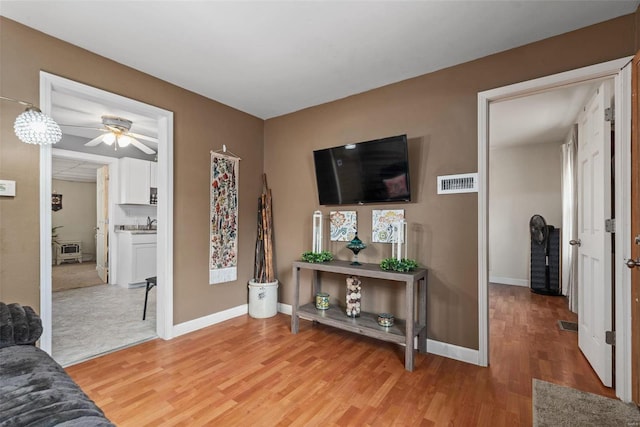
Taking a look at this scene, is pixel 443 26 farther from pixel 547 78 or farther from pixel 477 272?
pixel 477 272

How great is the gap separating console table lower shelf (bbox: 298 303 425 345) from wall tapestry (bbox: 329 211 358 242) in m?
0.75

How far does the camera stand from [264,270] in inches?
143

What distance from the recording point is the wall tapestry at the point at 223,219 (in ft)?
10.9

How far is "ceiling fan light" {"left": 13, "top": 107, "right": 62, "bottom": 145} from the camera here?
1.87m

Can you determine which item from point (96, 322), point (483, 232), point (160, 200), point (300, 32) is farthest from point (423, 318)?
point (96, 322)

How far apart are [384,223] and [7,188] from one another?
9.51ft

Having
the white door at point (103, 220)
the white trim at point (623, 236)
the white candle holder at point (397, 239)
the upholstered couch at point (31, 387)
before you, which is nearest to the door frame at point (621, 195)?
the white trim at point (623, 236)

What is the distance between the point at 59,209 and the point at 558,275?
11.1m

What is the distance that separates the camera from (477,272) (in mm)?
2426

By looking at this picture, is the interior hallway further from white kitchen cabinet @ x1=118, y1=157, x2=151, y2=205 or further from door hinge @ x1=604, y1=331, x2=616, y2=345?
door hinge @ x1=604, y1=331, x2=616, y2=345

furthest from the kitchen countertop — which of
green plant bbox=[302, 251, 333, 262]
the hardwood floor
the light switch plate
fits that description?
green plant bbox=[302, 251, 333, 262]

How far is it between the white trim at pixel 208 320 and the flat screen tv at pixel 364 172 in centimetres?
165

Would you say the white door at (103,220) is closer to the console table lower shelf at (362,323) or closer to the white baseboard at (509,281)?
the console table lower shelf at (362,323)

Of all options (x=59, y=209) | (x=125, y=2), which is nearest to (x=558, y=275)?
(x=125, y=2)
